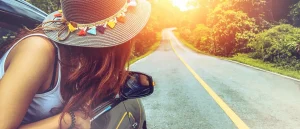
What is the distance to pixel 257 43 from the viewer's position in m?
27.0

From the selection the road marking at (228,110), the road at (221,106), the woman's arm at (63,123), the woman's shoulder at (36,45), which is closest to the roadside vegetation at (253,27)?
the road at (221,106)

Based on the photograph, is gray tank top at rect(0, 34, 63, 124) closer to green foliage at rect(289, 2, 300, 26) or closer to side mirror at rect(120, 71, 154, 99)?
side mirror at rect(120, 71, 154, 99)

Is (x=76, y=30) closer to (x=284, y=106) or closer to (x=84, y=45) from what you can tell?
(x=84, y=45)

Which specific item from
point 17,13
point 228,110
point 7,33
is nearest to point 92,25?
point 17,13

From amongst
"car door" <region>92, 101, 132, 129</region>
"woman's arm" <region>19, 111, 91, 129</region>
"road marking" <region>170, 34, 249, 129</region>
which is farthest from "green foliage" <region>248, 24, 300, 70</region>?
"woman's arm" <region>19, 111, 91, 129</region>

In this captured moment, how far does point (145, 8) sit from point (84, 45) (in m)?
0.42

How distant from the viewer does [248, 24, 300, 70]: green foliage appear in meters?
20.8

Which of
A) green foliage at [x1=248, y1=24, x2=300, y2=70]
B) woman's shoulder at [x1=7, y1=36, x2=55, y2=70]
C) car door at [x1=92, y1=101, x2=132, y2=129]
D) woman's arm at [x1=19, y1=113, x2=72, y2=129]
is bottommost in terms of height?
green foliage at [x1=248, y1=24, x2=300, y2=70]

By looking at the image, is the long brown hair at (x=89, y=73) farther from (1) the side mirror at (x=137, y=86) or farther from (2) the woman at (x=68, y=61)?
(1) the side mirror at (x=137, y=86)

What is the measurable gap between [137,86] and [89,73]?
53cm

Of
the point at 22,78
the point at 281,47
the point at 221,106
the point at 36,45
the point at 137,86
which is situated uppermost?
the point at 36,45

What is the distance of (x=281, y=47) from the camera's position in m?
22.4

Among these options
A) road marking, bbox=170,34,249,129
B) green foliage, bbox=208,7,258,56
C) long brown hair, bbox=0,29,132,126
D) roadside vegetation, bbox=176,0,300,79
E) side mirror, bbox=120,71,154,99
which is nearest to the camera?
long brown hair, bbox=0,29,132,126

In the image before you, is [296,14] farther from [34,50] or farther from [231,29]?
[34,50]
